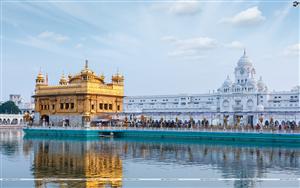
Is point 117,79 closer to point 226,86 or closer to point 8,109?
point 226,86

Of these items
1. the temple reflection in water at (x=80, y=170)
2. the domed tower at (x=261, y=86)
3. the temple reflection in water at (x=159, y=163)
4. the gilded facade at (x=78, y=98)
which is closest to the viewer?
the temple reflection in water at (x=80, y=170)

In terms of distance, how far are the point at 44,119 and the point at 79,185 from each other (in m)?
46.2

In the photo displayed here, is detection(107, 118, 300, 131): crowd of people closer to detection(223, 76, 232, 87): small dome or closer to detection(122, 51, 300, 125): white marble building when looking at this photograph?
detection(122, 51, 300, 125): white marble building

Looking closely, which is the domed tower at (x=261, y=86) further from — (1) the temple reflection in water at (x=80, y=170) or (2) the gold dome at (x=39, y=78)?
(1) the temple reflection in water at (x=80, y=170)

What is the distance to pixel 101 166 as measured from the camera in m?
21.4

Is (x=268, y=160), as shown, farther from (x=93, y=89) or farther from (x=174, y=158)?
(x=93, y=89)

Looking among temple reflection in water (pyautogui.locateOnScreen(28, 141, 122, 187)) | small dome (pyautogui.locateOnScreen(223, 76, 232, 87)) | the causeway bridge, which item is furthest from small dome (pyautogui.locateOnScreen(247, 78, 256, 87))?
temple reflection in water (pyautogui.locateOnScreen(28, 141, 122, 187))

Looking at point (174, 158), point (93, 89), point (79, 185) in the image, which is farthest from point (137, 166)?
point (93, 89)

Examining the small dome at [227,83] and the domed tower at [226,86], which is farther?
the small dome at [227,83]

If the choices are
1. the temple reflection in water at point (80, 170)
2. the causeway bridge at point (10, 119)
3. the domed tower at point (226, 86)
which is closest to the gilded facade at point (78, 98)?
the temple reflection in water at point (80, 170)

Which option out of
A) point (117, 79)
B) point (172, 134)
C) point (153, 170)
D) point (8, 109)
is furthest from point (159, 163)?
point (8, 109)

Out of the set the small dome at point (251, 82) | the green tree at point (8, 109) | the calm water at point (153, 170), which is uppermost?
the small dome at point (251, 82)

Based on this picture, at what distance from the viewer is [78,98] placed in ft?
183

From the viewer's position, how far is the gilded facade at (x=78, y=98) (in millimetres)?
55469
